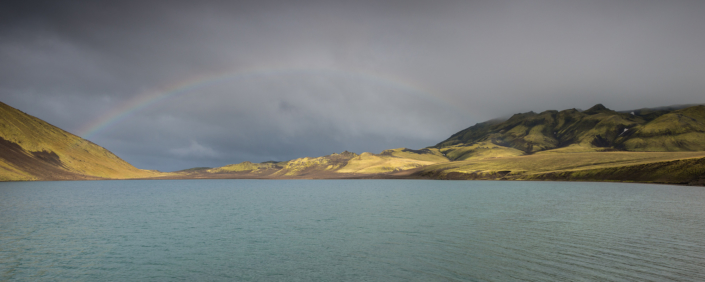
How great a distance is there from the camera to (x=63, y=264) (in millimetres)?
21594

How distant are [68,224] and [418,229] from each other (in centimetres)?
3969

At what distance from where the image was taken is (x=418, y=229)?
33750 millimetres

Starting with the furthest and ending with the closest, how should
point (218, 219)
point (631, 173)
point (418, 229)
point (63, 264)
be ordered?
point (631, 173) → point (218, 219) → point (418, 229) → point (63, 264)

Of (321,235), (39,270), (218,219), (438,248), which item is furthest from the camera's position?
(218,219)

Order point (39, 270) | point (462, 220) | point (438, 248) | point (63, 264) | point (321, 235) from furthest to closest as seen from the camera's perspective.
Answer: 1. point (462, 220)
2. point (321, 235)
3. point (438, 248)
4. point (63, 264)
5. point (39, 270)

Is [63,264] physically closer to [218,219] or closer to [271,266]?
[271,266]

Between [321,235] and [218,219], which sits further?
[218,219]

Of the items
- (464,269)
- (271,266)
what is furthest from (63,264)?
(464,269)

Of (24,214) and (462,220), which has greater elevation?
(24,214)

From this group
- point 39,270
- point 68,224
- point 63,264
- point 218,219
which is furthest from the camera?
point 218,219

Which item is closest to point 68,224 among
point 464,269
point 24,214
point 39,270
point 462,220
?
point 24,214

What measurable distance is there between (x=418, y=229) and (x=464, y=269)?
45.2 ft

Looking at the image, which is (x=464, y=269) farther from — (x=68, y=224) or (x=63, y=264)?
(x=68, y=224)

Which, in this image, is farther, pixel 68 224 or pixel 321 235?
pixel 68 224
